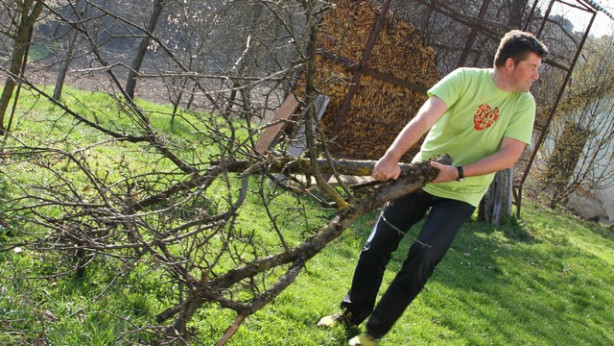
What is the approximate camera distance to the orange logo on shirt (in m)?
3.74

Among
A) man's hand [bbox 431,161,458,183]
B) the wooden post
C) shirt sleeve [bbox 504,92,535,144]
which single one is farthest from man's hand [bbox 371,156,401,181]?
the wooden post

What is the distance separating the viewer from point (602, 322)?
681 centimetres

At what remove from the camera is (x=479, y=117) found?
12.3ft

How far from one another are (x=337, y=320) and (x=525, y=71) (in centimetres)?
212

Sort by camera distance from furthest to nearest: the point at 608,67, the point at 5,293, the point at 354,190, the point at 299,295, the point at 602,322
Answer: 1. the point at 608,67
2. the point at 602,322
3. the point at 299,295
4. the point at 354,190
5. the point at 5,293

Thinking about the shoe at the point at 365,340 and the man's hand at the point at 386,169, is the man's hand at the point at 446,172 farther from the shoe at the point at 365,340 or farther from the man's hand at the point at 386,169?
the shoe at the point at 365,340

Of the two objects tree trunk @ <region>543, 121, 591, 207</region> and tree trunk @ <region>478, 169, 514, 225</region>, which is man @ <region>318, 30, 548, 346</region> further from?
tree trunk @ <region>543, 121, 591, 207</region>

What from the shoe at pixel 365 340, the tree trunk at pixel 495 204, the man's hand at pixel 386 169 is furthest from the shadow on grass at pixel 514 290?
the man's hand at pixel 386 169

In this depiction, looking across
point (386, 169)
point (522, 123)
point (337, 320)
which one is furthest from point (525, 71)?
point (337, 320)

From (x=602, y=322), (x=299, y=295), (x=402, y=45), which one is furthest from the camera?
(x=402, y=45)

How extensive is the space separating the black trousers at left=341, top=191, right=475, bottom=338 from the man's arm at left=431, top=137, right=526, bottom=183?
23cm

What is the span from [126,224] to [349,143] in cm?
710

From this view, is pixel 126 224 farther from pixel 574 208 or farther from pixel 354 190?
pixel 574 208

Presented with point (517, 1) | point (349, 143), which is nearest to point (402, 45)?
point (349, 143)
